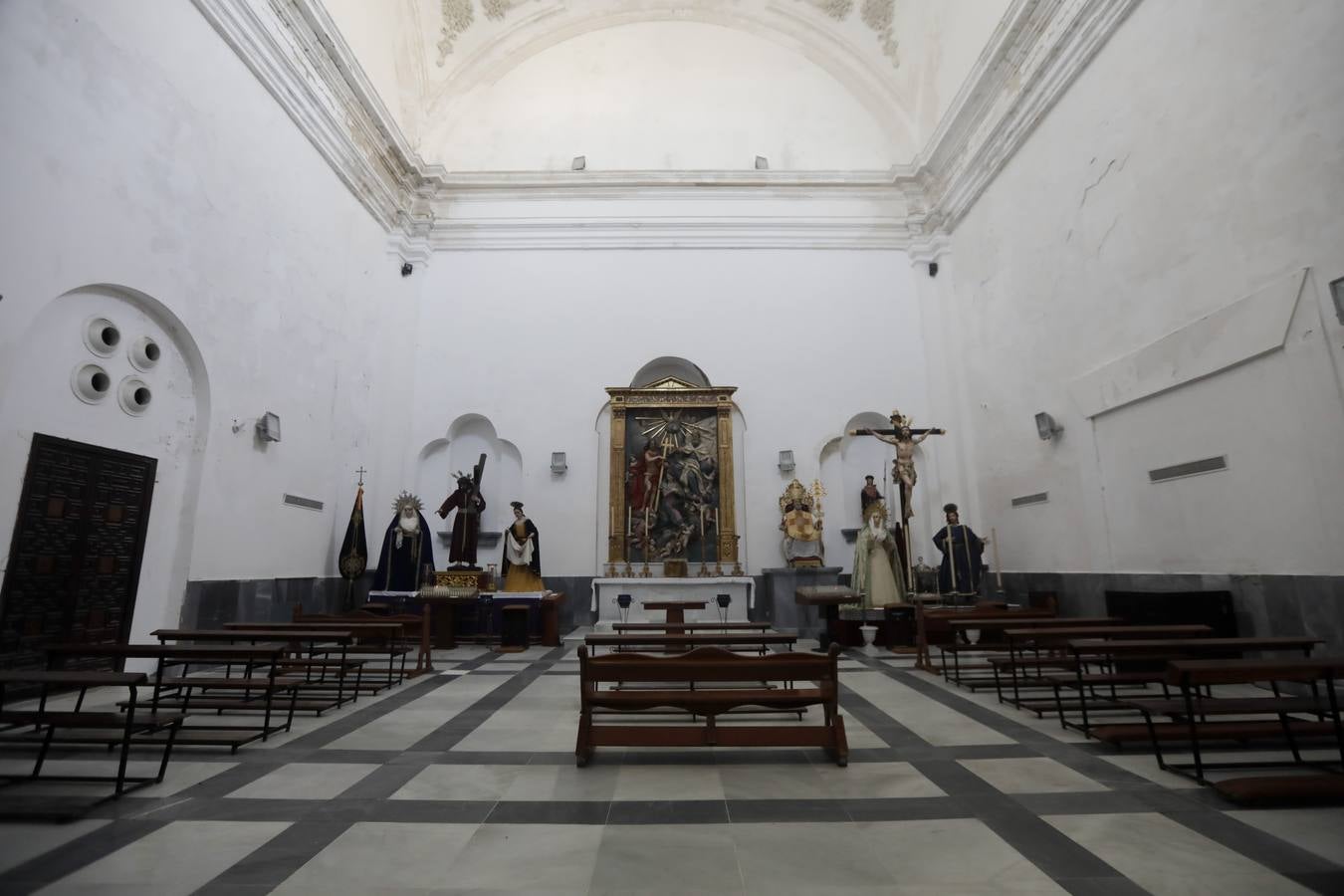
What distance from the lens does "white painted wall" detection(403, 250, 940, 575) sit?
1203 cm

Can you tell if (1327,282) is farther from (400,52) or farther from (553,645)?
(400,52)

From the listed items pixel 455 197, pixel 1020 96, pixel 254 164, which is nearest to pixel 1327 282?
pixel 1020 96

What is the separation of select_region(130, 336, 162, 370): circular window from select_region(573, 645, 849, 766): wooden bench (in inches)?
234

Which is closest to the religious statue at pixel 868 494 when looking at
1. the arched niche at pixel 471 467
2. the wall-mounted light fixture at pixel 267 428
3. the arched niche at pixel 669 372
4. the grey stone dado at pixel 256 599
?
the arched niche at pixel 669 372

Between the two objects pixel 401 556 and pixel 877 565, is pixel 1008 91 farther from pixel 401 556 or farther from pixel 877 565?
pixel 401 556

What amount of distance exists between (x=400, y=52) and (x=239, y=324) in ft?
23.0

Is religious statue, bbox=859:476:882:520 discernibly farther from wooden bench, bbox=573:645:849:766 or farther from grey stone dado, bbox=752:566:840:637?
wooden bench, bbox=573:645:849:766

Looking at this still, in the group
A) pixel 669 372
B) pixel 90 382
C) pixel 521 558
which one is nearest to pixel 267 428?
pixel 90 382

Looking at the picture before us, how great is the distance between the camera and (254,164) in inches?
334

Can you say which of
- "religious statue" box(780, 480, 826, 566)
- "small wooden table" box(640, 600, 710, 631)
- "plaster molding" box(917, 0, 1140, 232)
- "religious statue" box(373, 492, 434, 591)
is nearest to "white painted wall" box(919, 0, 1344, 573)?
"plaster molding" box(917, 0, 1140, 232)

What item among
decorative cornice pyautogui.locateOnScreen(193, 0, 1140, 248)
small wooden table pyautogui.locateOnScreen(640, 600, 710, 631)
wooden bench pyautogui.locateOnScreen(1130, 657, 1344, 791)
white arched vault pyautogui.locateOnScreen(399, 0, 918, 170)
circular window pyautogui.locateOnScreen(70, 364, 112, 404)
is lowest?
wooden bench pyautogui.locateOnScreen(1130, 657, 1344, 791)

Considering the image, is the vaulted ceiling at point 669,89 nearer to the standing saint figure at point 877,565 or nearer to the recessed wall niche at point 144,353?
the recessed wall niche at point 144,353

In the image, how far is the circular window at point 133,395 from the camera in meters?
6.61

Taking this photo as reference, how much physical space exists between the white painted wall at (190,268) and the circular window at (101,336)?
16cm
